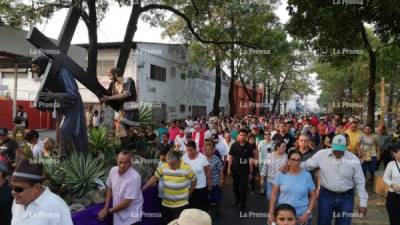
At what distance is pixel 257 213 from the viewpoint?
8.29 m

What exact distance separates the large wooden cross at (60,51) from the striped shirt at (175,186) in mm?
2190

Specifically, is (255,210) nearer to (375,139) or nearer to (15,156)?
(375,139)

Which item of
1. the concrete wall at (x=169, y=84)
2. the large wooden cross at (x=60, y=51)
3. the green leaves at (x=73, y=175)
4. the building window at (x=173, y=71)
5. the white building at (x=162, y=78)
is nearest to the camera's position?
the green leaves at (x=73, y=175)

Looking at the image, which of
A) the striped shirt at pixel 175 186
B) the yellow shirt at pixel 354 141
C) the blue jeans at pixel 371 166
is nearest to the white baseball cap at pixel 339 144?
the striped shirt at pixel 175 186

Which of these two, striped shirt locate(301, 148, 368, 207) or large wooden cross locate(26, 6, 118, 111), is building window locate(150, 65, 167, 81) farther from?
striped shirt locate(301, 148, 368, 207)

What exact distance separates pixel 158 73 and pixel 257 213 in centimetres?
2191

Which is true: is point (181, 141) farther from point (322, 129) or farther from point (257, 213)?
point (322, 129)

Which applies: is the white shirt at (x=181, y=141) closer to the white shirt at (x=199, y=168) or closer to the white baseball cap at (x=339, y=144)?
the white shirt at (x=199, y=168)

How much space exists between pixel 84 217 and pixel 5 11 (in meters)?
11.4

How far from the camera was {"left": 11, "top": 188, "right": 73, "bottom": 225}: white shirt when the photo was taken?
3.08 m

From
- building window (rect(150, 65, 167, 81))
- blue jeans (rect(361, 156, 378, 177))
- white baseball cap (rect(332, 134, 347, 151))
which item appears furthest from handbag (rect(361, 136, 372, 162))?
building window (rect(150, 65, 167, 81))

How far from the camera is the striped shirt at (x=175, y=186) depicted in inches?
232

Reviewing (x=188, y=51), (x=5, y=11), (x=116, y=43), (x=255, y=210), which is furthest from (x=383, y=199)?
(x=188, y=51)

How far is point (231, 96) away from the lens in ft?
100
